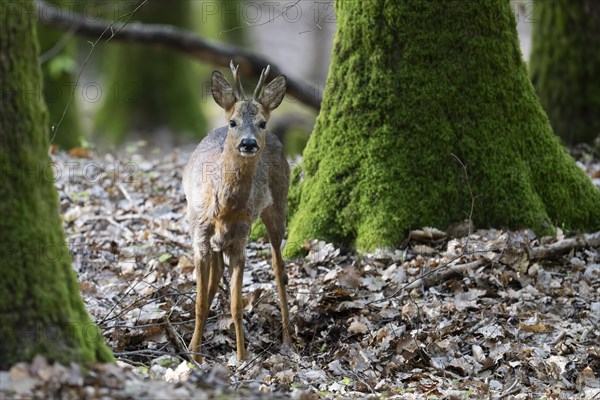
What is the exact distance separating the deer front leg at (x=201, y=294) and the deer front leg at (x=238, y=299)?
0.17 meters

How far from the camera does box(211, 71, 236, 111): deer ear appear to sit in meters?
6.31

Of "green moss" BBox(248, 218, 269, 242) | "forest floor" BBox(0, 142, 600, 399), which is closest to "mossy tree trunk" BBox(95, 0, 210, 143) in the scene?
"forest floor" BBox(0, 142, 600, 399)

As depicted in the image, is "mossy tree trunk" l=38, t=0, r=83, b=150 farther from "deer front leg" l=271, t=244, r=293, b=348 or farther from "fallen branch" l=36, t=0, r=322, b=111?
"deer front leg" l=271, t=244, r=293, b=348

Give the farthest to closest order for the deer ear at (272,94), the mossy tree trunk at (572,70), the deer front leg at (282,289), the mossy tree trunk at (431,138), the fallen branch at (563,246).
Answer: the mossy tree trunk at (572,70), the mossy tree trunk at (431,138), the fallen branch at (563,246), the deer ear at (272,94), the deer front leg at (282,289)

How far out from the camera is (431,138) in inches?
289

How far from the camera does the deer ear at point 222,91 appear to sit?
6.31 metres

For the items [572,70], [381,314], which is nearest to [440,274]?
[381,314]

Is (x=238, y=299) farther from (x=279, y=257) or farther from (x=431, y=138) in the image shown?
(x=431, y=138)

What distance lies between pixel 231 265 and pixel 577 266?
2763 mm

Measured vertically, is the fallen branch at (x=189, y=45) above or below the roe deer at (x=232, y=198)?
above

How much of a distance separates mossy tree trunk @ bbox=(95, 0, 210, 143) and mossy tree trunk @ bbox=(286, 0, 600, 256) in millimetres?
11661

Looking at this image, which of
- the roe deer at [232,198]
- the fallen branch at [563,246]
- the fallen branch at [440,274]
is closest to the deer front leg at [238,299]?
the roe deer at [232,198]

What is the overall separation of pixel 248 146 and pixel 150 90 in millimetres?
13403

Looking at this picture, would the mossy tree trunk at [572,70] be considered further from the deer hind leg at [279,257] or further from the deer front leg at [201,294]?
the deer front leg at [201,294]
